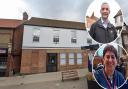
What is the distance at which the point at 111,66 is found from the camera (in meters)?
2.76

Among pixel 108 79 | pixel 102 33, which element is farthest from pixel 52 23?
pixel 102 33

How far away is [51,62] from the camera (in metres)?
21.0

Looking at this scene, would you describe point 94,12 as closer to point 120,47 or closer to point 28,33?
point 120,47

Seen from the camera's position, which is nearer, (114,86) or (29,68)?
(114,86)

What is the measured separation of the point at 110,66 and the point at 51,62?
60.8ft

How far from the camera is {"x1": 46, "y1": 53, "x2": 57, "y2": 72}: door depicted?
20.7 meters

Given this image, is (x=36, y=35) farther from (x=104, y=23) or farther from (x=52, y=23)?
(x=104, y=23)

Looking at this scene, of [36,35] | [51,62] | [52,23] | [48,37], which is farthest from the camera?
[52,23]

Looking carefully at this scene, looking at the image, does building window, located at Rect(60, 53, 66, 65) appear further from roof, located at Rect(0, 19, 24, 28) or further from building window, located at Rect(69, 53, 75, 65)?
roof, located at Rect(0, 19, 24, 28)

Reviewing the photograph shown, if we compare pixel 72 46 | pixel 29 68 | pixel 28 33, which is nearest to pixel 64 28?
pixel 72 46

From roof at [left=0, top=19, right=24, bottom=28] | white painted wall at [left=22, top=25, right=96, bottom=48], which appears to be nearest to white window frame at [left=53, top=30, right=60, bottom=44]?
white painted wall at [left=22, top=25, right=96, bottom=48]

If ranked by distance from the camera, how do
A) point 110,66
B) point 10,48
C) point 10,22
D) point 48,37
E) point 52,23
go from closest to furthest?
point 110,66 → point 10,48 → point 48,37 → point 52,23 → point 10,22

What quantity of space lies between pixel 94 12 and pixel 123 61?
38.0 inches

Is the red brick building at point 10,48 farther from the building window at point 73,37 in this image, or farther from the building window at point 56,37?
the building window at point 73,37
